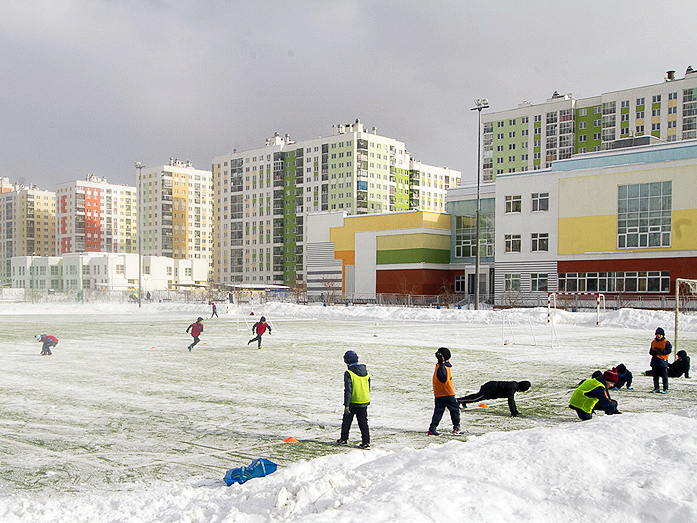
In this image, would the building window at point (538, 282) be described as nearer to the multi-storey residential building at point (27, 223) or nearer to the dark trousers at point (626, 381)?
the dark trousers at point (626, 381)

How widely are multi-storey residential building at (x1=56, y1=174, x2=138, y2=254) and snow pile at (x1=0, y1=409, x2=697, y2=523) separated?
18390 cm

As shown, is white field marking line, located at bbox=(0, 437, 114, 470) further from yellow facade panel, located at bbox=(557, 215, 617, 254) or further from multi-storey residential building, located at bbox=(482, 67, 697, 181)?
multi-storey residential building, located at bbox=(482, 67, 697, 181)

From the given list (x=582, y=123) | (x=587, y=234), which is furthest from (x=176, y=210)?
(x=587, y=234)

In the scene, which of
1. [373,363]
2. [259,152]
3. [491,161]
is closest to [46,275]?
[259,152]

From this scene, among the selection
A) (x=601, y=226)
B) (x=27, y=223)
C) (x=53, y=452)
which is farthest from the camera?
(x=27, y=223)

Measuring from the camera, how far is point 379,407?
12539mm

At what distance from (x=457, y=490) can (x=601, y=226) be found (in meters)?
54.1

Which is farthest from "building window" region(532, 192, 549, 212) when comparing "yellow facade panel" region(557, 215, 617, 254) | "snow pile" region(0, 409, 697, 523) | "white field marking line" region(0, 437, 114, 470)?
"white field marking line" region(0, 437, 114, 470)

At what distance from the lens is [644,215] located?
53938mm

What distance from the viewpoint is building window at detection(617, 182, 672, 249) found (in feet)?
173

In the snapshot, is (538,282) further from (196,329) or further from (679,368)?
(679,368)

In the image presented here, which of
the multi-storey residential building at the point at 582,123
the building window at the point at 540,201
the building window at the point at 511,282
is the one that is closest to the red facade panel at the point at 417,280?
the building window at the point at 511,282

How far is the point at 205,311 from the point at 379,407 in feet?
160

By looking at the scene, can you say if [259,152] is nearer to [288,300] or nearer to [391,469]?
[288,300]
